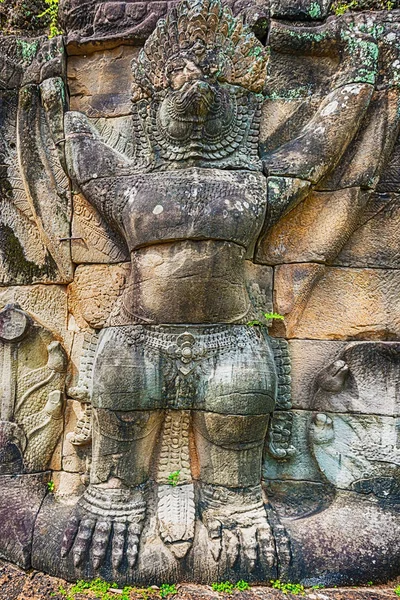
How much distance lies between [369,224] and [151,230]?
1.69m

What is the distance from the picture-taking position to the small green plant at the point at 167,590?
2.78m

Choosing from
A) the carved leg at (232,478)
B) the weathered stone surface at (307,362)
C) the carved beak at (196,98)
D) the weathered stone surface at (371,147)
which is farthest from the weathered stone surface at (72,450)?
the weathered stone surface at (371,147)

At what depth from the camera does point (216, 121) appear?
3211 millimetres

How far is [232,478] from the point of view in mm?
3119

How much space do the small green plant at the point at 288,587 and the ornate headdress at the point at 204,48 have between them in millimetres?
3328

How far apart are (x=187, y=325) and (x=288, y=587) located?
68.8 inches

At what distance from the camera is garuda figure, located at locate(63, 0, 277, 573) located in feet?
10.0

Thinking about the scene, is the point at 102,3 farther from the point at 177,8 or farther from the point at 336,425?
the point at 336,425

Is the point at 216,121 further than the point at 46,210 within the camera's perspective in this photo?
No

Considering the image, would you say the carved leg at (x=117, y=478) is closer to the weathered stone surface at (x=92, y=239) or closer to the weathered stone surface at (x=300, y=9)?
the weathered stone surface at (x=92, y=239)

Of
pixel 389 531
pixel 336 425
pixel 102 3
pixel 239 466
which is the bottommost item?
pixel 389 531

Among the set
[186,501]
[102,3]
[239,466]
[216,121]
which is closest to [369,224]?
[216,121]

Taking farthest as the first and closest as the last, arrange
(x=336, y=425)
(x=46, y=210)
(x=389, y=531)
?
(x=46, y=210), (x=336, y=425), (x=389, y=531)

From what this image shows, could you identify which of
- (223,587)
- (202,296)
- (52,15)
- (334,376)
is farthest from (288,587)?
(52,15)
